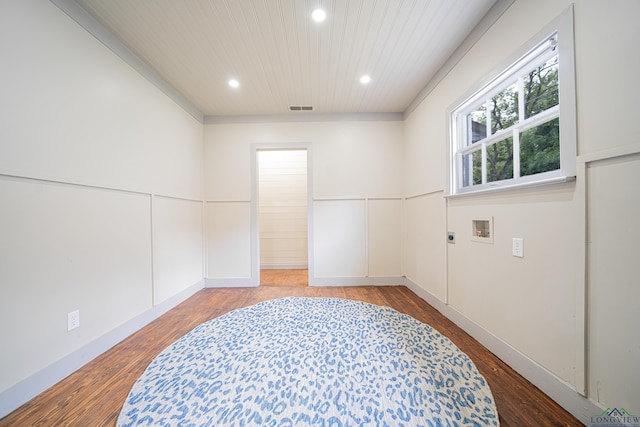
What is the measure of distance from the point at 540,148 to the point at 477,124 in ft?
2.41

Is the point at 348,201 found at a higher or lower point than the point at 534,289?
higher

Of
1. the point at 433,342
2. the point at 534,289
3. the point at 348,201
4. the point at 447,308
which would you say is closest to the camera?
the point at 534,289

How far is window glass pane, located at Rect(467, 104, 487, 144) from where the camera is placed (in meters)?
1.89

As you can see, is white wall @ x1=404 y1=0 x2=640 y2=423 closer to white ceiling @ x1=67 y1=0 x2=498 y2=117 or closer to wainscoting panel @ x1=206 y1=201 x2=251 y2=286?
white ceiling @ x1=67 y1=0 x2=498 y2=117

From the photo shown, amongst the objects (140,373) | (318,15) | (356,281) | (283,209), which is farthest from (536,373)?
(283,209)

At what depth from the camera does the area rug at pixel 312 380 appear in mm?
1112

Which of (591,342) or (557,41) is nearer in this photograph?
(591,342)

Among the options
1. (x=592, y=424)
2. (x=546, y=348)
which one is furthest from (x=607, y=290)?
(x=592, y=424)

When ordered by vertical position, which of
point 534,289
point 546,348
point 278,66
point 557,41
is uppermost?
point 278,66

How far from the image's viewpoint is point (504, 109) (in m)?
1.66

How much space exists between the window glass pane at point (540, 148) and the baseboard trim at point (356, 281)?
2.21m

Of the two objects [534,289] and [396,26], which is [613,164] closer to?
[534,289]

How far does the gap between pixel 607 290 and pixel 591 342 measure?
0.29 meters

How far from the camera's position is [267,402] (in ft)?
3.93
